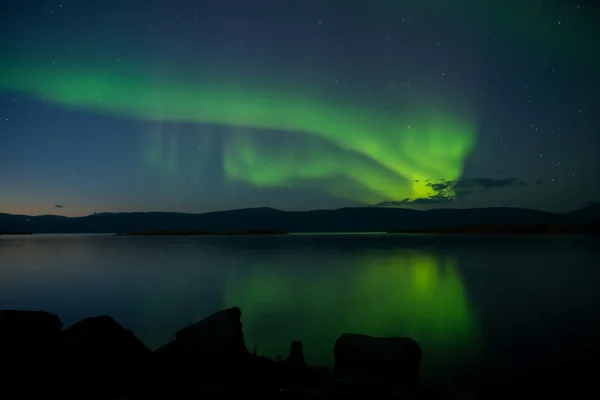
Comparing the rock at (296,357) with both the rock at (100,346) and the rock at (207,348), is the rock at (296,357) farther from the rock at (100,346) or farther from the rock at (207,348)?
the rock at (100,346)

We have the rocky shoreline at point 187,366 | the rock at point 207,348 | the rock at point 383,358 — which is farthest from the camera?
the rock at point 383,358

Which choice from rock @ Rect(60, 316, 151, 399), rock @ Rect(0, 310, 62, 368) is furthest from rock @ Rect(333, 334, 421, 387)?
rock @ Rect(0, 310, 62, 368)

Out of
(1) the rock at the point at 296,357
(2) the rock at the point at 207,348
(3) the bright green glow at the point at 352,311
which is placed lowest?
(3) the bright green glow at the point at 352,311

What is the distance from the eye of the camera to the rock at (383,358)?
432 inches

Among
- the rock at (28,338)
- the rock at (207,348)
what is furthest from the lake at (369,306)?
the rock at (28,338)

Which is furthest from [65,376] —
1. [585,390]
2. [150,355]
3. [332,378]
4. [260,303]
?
[260,303]

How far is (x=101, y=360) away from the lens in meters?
9.46

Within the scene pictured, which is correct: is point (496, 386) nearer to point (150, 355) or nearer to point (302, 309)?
point (150, 355)

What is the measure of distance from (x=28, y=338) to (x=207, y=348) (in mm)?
4521

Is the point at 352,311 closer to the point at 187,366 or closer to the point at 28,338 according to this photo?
the point at 187,366

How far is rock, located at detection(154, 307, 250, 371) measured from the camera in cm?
1027

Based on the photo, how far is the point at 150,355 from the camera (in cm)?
1056

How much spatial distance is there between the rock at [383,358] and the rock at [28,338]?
6.91 metres

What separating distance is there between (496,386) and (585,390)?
7.02 ft
